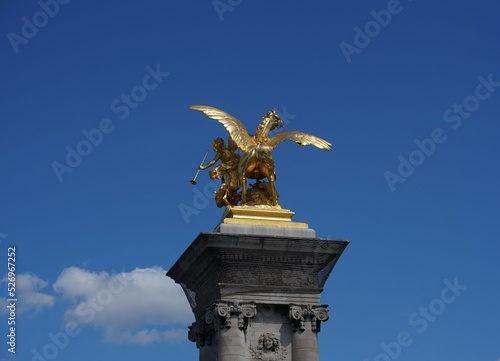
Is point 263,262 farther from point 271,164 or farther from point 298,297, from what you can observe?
point 271,164

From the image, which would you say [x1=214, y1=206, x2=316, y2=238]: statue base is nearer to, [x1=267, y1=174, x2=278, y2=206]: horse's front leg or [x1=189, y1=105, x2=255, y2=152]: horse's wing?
[x1=267, y1=174, x2=278, y2=206]: horse's front leg

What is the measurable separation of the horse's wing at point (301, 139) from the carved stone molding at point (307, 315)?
6052mm

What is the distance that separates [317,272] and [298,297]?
105 centimetres

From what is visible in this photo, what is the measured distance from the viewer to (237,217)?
97.5 feet

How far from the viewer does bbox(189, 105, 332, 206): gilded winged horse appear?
3105 centimetres

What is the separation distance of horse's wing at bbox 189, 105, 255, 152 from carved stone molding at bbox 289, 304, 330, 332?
19.6ft

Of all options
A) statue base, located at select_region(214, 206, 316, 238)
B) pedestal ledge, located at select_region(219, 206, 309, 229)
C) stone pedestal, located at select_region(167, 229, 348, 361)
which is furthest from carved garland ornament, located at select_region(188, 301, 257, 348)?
pedestal ledge, located at select_region(219, 206, 309, 229)

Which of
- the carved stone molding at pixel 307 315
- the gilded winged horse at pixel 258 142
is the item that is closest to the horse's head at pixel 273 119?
the gilded winged horse at pixel 258 142

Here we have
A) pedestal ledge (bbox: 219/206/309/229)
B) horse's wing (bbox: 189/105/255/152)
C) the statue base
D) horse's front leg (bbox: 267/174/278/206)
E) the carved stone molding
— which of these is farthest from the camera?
horse's wing (bbox: 189/105/255/152)

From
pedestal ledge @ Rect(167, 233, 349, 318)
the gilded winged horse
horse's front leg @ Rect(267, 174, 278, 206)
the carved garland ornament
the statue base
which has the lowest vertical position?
the carved garland ornament

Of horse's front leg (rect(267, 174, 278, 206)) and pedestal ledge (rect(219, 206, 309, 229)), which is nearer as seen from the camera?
pedestal ledge (rect(219, 206, 309, 229))

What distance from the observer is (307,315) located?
28.5 m

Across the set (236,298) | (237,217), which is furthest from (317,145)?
(236,298)

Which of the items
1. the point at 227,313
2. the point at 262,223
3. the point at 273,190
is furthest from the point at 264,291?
the point at 273,190
